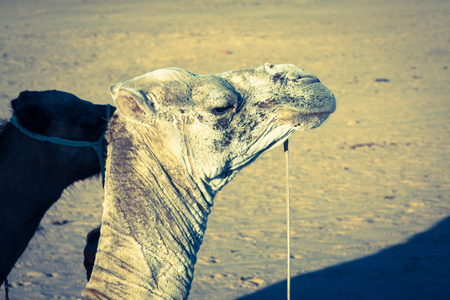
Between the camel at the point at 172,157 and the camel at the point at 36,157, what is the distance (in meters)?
0.67

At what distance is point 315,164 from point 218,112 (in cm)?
715

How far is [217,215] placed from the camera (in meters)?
7.42

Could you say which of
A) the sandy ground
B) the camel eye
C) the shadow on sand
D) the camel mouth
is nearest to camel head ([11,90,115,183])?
the sandy ground

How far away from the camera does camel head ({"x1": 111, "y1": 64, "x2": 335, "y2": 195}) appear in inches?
75.0

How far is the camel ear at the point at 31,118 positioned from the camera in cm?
248

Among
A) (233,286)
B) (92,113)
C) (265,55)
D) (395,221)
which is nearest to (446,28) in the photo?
(265,55)

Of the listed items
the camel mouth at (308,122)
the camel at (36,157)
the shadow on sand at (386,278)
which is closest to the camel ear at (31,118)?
the camel at (36,157)

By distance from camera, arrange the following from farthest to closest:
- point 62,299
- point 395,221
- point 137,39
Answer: point 137,39, point 395,221, point 62,299

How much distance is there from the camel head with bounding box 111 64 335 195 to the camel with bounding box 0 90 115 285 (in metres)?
0.68

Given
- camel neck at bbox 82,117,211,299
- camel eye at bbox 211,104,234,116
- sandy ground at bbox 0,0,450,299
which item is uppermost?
sandy ground at bbox 0,0,450,299

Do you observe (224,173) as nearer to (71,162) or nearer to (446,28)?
(71,162)

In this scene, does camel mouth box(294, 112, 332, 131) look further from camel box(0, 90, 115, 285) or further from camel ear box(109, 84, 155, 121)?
camel box(0, 90, 115, 285)

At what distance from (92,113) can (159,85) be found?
0.82 metres

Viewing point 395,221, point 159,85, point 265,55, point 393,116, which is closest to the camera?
point 159,85
